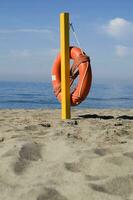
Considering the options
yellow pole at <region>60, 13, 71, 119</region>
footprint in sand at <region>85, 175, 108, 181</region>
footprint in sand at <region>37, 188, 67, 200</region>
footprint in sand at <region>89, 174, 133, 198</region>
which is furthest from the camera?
yellow pole at <region>60, 13, 71, 119</region>

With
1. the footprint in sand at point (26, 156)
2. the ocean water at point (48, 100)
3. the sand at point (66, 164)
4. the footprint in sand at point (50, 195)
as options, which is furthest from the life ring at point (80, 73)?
the ocean water at point (48, 100)

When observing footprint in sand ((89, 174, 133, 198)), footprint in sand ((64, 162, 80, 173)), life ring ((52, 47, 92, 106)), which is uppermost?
life ring ((52, 47, 92, 106))

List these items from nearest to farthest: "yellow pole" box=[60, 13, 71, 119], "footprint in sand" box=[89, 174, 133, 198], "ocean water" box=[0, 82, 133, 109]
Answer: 1. "footprint in sand" box=[89, 174, 133, 198]
2. "yellow pole" box=[60, 13, 71, 119]
3. "ocean water" box=[0, 82, 133, 109]

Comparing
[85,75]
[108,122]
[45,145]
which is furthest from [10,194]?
[85,75]

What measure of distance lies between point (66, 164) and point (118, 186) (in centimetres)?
53

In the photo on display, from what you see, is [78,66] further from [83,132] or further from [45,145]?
Result: [45,145]

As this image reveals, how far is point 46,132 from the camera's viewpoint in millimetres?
4246

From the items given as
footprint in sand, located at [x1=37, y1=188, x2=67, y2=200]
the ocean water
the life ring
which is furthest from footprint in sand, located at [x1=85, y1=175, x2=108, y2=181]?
the ocean water

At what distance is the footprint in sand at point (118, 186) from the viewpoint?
244 cm

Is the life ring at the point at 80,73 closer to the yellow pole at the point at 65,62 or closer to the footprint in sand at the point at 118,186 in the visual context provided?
the yellow pole at the point at 65,62

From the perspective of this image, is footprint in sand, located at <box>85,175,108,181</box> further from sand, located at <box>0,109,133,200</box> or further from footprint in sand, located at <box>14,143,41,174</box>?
footprint in sand, located at <box>14,143,41,174</box>

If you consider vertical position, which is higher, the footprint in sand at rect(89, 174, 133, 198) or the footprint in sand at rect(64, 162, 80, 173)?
the footprint in sand at rect(64, 162, 80, 173)

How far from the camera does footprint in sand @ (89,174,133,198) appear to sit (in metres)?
2.44

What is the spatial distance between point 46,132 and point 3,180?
1.67 meters
